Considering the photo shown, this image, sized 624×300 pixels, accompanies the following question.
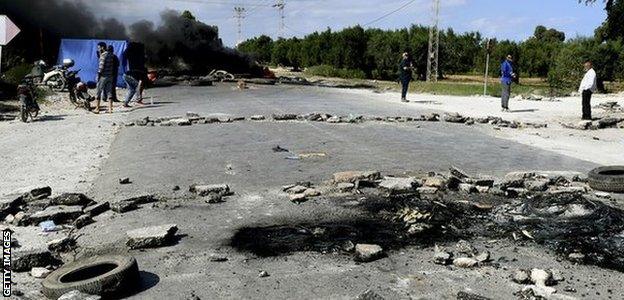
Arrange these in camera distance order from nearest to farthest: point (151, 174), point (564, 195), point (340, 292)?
1. point (340, 292)
2. point (564, 195)
3. point (151, 174)

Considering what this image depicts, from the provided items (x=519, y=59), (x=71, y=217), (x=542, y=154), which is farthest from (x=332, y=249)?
(x=519, y=59)

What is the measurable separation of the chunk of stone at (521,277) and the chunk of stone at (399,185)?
2920mm

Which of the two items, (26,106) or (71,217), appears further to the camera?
(26,106)

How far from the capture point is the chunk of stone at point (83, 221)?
6.34 m

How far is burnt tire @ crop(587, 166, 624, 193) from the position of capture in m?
7.76

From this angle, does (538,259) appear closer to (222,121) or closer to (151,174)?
(151,174)

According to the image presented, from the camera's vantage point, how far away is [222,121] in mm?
15773

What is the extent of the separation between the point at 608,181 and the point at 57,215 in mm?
6736

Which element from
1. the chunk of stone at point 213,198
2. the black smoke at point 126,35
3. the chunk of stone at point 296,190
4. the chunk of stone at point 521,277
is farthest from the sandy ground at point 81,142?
the black smoke at point 126,35

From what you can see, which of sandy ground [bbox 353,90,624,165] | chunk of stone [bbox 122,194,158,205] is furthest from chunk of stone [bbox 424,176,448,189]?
sandy ground [bbox 353,90,624,165]

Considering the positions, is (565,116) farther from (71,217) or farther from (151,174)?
(71,217)

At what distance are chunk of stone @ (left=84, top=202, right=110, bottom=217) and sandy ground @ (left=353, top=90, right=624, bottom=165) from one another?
26.5 feet

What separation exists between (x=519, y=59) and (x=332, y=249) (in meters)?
60.3

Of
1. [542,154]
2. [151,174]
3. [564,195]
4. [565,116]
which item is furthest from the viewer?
[565,116]
